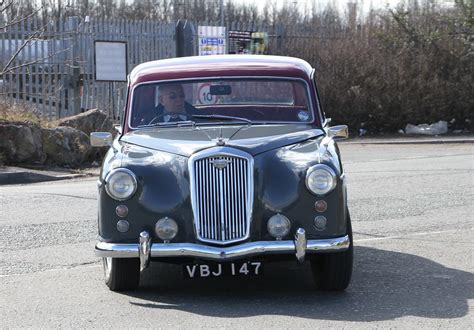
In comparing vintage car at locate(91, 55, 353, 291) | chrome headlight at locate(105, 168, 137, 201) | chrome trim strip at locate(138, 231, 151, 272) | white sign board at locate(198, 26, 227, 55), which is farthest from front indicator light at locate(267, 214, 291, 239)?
white sign board at locate(198, 26, 227, 55)

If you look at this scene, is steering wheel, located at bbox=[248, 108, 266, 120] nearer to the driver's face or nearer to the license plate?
the driver's face

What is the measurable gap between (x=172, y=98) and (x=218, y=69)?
487mm

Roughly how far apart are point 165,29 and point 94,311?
18.5 meters

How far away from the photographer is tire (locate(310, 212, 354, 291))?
A: 6.36 m

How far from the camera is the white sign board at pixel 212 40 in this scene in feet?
80.3

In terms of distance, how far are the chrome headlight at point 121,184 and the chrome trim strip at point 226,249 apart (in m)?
0.36

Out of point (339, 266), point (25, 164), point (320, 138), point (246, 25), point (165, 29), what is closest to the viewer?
point (339, 266)

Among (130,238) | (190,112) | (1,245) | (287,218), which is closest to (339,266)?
(287,218)

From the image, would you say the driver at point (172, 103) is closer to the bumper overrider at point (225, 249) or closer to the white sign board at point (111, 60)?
the bumper overrider at point (225, 249)

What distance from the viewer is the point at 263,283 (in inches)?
271

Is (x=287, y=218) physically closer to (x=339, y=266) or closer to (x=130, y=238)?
(x=339, y=266)

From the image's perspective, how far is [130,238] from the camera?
6.18 m

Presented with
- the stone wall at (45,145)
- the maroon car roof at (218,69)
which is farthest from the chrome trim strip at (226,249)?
the stone wall at (45,145)

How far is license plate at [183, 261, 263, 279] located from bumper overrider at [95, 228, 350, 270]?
14 cm
